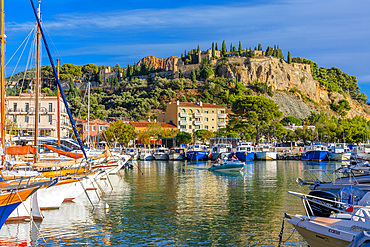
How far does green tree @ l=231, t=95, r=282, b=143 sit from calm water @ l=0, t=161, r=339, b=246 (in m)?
57.2

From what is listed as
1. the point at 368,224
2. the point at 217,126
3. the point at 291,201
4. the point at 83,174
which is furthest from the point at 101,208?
the point at 217,126

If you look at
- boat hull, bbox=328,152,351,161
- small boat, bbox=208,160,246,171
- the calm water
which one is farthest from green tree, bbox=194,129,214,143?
the calm water

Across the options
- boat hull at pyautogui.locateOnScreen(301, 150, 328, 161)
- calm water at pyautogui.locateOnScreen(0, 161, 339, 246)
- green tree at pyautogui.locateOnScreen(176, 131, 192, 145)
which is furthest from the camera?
green tree at pyautogui.locateOnScreen(176, 131, 192, 145)

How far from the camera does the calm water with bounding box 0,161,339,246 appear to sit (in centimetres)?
1686

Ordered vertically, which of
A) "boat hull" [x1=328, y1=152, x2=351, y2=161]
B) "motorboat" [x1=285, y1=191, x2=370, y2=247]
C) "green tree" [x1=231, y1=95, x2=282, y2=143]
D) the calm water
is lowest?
the calm water

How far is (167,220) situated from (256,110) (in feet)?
234

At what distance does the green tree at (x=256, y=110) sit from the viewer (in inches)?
3497

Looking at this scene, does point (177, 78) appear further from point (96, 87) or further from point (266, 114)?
point (266, 114)

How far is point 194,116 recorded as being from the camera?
121938 mm

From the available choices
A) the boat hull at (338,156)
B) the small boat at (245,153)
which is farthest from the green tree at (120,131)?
the boat hull at (338,156)

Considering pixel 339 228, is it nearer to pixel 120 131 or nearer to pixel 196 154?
pixel 196 154

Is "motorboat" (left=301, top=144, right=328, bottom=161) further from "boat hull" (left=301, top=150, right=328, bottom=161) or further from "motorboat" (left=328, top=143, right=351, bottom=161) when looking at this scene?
"motorboat" (left=328, top=143, right=351, bottom=161)

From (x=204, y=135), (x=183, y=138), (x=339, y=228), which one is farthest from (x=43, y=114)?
(x=339, y=228)

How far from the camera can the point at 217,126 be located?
Result: 12494cm
